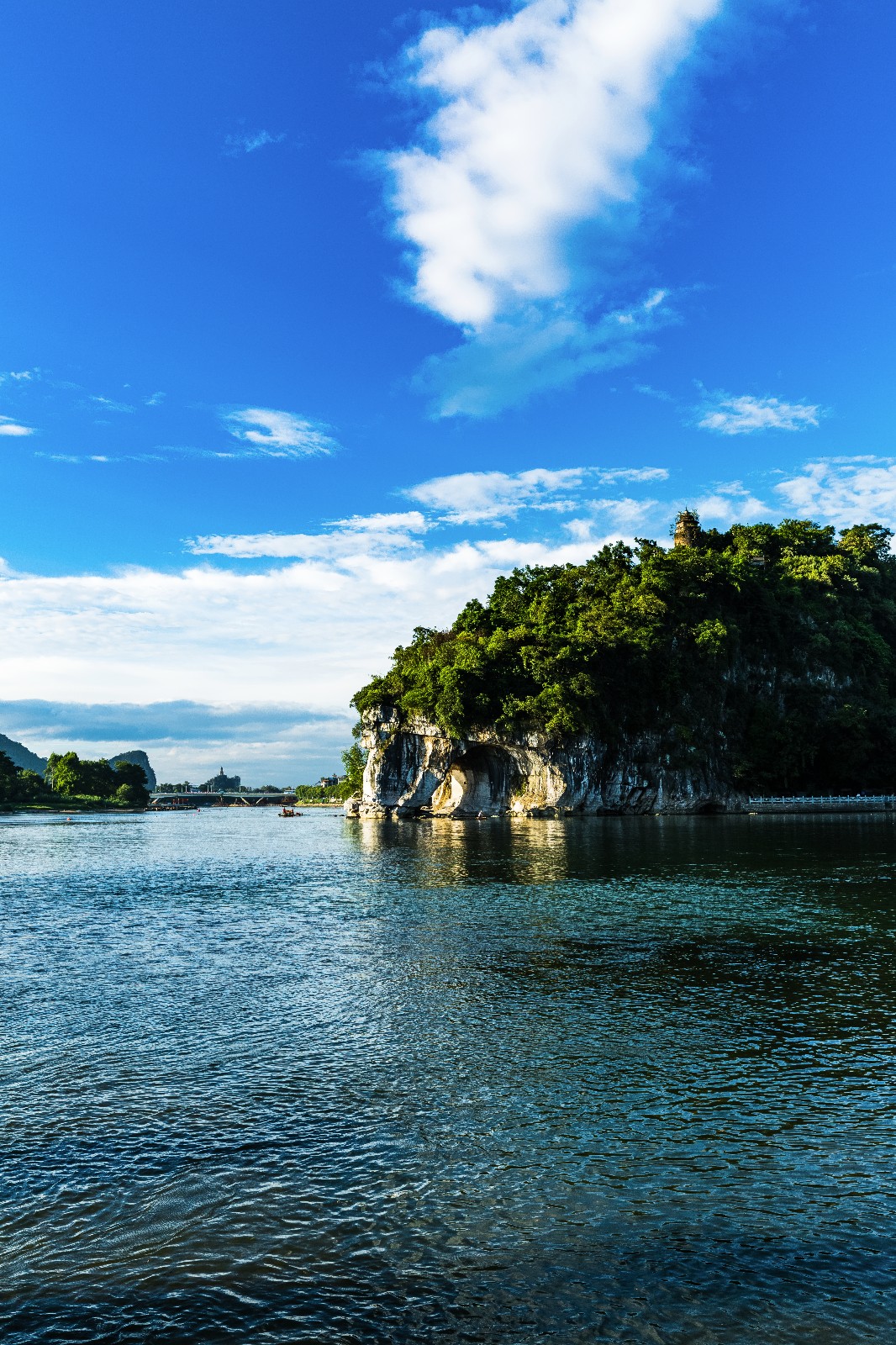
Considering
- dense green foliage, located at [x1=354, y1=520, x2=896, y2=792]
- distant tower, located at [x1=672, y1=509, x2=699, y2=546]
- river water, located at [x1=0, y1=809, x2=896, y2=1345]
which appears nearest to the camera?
river water, located at [x1=0, y1=809, x2=896, y2=1345]

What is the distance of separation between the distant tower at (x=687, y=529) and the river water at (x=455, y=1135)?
10674 cm

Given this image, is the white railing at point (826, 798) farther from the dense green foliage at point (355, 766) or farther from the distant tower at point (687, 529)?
the dense green foliage at point (355, 766)

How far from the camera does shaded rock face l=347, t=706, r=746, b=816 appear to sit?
95.3 metres

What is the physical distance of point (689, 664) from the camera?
10131cm

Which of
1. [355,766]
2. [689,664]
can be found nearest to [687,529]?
[689,664]

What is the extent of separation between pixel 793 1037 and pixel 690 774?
88.3 m

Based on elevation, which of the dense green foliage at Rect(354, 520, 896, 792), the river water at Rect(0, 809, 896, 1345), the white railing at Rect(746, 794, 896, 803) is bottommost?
the white railing at Rect(746, 794, 896, 803)

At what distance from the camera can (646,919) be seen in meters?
25.8

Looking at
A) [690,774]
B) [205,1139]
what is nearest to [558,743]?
[690,774]

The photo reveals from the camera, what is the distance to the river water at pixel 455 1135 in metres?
6.95

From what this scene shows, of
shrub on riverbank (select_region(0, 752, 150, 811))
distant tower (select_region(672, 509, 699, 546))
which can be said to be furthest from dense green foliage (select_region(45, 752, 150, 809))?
distant tower (select_region(672, 509, 699, 546))

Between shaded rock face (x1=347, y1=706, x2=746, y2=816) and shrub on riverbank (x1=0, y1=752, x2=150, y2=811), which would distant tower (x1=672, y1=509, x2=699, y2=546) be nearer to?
shaded rock face (x1=347, y1=706, x2=746, y2=816)

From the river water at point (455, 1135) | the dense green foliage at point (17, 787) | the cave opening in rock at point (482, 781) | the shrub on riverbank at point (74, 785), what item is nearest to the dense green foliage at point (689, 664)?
the cave opening in rock at point (482, 781)

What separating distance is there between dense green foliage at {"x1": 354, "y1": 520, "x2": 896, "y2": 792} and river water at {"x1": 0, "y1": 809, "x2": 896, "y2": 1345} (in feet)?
228
